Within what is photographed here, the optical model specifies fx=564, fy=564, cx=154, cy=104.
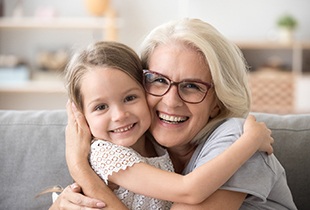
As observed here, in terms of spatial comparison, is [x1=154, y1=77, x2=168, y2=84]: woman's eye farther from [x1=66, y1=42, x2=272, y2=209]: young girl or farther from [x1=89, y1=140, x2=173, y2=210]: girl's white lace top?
[x1=89, y1=140, x2=173, y2=210]: girl's white lace top

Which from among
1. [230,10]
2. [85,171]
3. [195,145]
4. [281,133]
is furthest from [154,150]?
[230,10]

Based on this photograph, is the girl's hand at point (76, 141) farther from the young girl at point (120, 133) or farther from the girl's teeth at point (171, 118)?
the girl's teeth at point (171, 118)

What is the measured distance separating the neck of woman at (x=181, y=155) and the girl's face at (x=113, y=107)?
0.22 m

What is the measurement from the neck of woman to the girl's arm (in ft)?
0.98

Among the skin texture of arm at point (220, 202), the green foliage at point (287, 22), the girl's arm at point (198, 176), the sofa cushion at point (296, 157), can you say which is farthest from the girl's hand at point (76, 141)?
the green foliage at point (287, 22)

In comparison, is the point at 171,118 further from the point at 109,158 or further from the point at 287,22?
the point at 287,22

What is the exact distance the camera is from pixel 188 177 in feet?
5.08

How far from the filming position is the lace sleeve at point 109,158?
1.63 meters

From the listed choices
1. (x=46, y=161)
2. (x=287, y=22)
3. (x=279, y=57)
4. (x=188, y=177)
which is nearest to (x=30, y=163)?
(x=46, y=161)

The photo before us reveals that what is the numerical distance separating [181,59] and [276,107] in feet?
13.4

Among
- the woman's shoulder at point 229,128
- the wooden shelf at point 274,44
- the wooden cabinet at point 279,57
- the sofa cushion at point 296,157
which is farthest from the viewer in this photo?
the wooden cabinet at point 279,57

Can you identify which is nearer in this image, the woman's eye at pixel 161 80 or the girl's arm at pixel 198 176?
the girl's arm at pixel 198 176

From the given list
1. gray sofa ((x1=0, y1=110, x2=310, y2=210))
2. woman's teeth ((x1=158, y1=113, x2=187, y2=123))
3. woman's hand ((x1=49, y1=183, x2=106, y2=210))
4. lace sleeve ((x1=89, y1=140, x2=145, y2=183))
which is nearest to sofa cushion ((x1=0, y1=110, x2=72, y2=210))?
gray sofa ((x1=0, y1=110, x2=310, y2=210))

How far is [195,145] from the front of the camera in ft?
6.16
